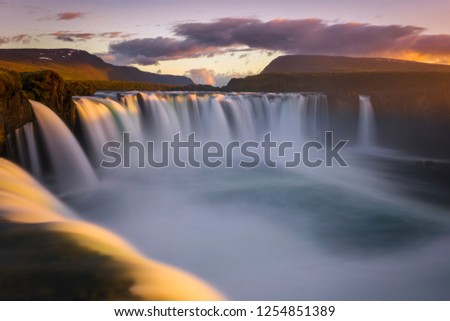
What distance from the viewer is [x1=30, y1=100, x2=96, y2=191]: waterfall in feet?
23.6

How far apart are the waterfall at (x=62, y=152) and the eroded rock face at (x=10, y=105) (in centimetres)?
58

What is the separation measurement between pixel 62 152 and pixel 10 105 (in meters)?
1.64

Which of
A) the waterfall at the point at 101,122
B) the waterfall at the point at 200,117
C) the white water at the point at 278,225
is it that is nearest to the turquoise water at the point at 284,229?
the white water at the point at 278,225

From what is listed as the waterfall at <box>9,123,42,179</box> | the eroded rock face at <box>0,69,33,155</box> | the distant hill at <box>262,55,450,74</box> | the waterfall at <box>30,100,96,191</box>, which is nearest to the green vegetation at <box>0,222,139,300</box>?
the eroded rock face at <box>0,69,33,155</box>

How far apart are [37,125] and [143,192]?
96.0 inches

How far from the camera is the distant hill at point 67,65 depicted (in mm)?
14933

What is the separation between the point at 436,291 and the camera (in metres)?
5.02

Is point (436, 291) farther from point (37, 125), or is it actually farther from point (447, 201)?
point (37, 125)

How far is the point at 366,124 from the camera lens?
18.2 m

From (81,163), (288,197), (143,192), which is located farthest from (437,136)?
(81,163)

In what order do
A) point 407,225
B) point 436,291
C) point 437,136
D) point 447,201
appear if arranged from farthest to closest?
point 437,136, point 447,201, point 407,225, point 436,291

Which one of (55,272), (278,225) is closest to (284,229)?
(278,225)

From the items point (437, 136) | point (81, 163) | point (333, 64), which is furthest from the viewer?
point (333, 64)

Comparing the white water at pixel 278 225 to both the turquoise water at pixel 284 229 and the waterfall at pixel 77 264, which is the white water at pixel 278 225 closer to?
the turquoise water at pixel 284 229
